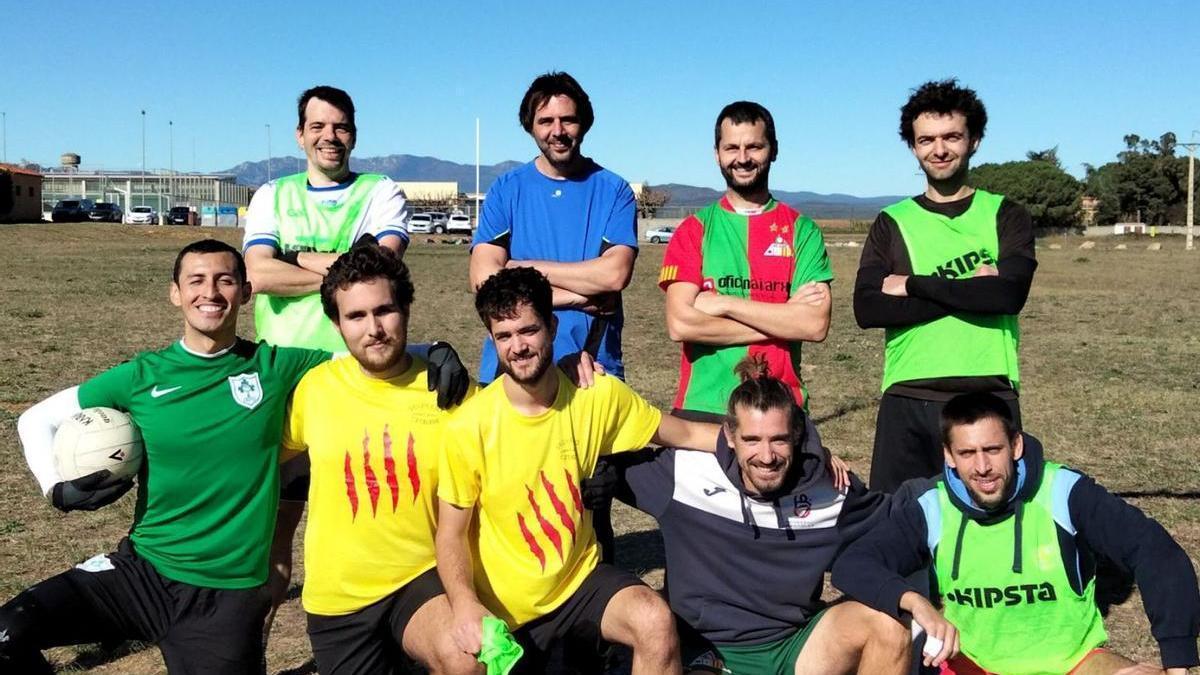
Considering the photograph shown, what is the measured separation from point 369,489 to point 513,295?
864 millimetres

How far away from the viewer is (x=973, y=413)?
149 inches

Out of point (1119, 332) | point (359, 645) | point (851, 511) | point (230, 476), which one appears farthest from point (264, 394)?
point (1119, 332)

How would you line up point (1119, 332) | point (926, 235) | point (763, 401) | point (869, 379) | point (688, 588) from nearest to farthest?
point (763, 401) → point (688, 588) → point (926, 235) → point (869, 379) → point (1119, 332)

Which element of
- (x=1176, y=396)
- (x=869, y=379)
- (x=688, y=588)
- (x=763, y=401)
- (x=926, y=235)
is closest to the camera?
(x=763, y=401)

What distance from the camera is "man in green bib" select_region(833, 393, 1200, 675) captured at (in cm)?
376

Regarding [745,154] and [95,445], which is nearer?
[95,445]

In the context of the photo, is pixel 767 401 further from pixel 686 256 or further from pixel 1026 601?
pixel 1026 601

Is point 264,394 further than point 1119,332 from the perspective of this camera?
No

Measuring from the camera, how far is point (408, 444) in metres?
3.98

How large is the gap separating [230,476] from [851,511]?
2.22 m

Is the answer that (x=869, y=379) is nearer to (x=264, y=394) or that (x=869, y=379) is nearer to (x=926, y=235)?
(x=926, y=235)

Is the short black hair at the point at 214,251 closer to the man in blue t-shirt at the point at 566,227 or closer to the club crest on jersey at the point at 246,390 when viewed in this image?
the club crest on jersey at the point at 246,390

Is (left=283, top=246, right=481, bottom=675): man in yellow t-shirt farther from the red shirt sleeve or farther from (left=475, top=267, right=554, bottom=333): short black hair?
the red shirt sleeve

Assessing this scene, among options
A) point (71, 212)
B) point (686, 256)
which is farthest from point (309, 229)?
point (71, 212)
